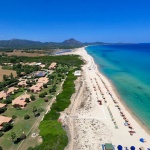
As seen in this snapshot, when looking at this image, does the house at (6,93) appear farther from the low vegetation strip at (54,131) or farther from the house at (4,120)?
the low vegetation strip at (54,131)

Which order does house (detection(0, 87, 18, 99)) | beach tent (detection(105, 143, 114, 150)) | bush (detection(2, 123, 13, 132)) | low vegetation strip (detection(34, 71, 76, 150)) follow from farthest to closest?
house (detection(0, 87, 18, 99)), bush (detection(2, 123, 13, 132)), low vegetation strip (detection(34, 71, 76, 150)), beach tent (detection(105, 143, 114, 150))

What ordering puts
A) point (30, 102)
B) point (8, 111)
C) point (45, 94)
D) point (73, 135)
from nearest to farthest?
1. point (73, 135)
2. point (8, 111)
3. point (30, 102)
4. point (45, 94)

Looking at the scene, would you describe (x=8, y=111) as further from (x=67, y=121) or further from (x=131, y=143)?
(x=131, y=143)

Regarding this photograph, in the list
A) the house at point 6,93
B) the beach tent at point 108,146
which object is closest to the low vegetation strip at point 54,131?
the beach tent at point 108,146

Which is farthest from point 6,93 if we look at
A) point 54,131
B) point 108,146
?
point 108,146

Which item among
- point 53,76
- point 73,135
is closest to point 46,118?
point 73,135

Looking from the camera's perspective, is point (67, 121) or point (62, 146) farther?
point (67, 121)

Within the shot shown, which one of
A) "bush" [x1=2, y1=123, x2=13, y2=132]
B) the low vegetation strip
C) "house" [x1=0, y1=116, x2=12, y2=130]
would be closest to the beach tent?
the low vegetation strip

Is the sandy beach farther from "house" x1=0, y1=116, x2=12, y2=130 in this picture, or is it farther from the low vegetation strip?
"house" x1=0, y1=116, x2=12, y2=130
